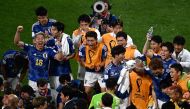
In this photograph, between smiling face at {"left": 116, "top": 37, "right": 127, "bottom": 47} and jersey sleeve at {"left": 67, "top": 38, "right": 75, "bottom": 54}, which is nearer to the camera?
smiling face at {"left": 116, "top": 37, "right": 127, "bottom": 47}

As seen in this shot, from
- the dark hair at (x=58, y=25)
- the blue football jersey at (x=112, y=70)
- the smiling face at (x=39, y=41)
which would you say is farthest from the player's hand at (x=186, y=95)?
the dark hair at (x=58, y=25)

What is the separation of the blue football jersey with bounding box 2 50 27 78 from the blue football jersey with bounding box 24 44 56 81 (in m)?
0.53

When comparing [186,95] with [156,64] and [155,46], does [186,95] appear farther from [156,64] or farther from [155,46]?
[155,46]

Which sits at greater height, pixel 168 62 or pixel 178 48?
pixel 178 48

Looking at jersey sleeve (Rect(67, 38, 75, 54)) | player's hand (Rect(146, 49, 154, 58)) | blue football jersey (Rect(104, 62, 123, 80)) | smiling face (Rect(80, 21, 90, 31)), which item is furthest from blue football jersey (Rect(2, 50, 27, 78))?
player's hand (Rect(146, 49, 154, 58))

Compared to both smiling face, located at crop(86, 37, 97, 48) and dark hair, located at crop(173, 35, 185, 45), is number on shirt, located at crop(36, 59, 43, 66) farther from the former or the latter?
dark hair, located at crop(173, 35, 185, 45)

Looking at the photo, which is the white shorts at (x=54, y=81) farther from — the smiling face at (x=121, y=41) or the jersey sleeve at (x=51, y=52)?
the smiling face at (x=121, y=41)

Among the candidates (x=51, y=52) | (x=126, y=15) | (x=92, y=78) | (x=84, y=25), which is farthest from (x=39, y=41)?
(x=126, y=15)

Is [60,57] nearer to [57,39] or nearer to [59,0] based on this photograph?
[57,39]

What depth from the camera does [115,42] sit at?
45.2 feet

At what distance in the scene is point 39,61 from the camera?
1323 cm

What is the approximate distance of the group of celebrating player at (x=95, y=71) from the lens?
1130 cm

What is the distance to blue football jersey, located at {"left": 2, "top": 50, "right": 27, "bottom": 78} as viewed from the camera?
13.7m

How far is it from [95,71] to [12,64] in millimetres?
1940
